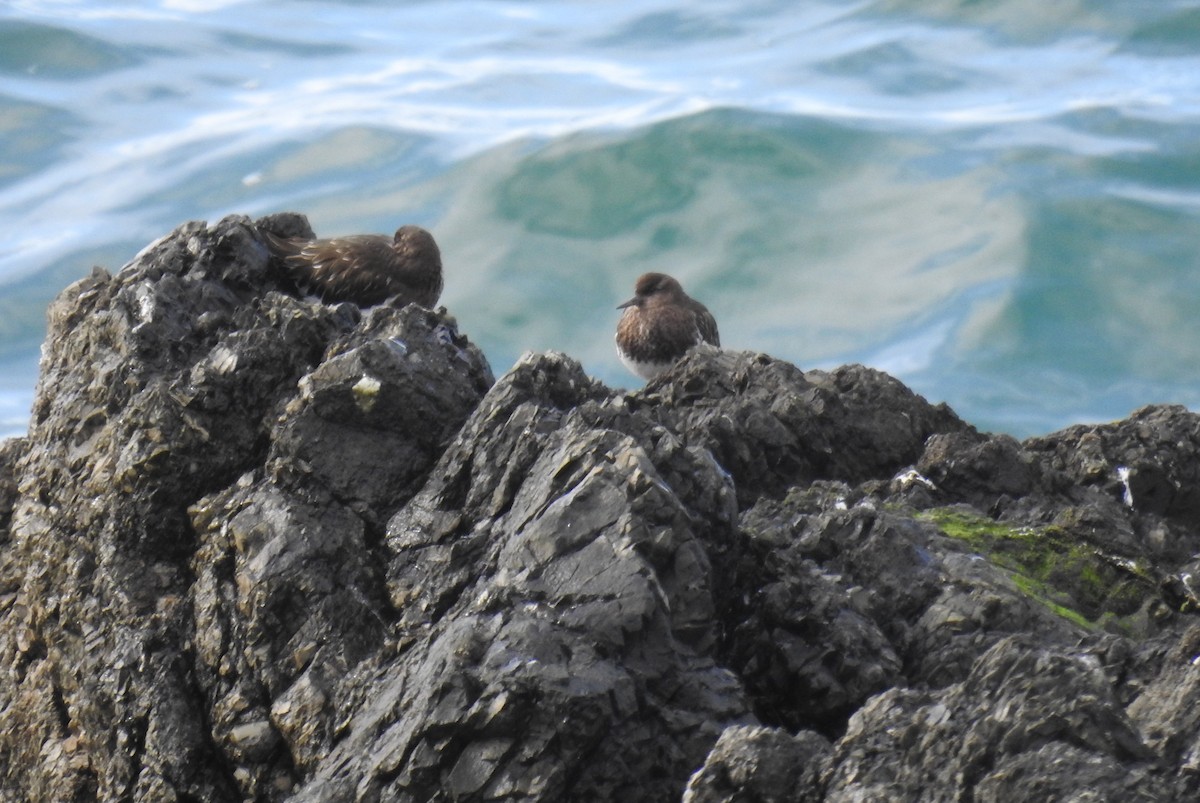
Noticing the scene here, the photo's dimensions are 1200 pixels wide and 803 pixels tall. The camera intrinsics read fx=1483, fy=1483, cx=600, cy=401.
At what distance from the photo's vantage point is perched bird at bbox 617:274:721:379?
368 inches

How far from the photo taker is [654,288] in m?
9.89

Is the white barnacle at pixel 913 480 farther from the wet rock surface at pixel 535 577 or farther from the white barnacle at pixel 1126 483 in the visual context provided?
the white barnacle at pixel 1126 483

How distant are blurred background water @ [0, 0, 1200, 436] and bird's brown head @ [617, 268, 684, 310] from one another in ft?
26.2

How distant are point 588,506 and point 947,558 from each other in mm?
1213

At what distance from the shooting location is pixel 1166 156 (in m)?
19.9

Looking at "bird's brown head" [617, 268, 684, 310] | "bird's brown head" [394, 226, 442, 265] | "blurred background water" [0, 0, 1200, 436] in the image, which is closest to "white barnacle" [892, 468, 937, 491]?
"bird's brown head" [394, 226, 442, 265]

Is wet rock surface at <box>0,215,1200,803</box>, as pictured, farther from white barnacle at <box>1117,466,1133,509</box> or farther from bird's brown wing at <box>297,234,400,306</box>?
bird's brown wing at <box>297,234,400,306</box>

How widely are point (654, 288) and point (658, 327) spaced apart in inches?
22.7

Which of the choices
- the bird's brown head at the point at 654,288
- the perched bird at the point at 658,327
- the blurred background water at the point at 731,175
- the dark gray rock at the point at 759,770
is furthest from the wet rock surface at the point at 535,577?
the blurred background water at the point at 731,175

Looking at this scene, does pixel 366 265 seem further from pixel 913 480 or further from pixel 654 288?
pixel 913 480

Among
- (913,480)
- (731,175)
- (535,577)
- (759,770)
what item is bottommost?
(731,175)

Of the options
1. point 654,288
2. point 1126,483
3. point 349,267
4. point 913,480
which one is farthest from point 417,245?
point 1126,483

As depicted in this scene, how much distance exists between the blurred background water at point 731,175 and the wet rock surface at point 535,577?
12.4 m

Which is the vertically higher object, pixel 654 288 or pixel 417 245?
pixel 417 245
